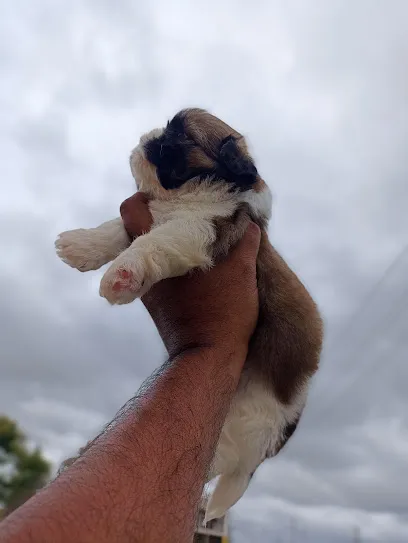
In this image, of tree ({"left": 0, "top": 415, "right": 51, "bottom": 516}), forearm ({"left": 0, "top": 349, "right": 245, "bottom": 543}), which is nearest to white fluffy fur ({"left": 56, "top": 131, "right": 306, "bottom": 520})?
forearm ({"left": 0, "top": 349, "right": 245, "bottom": 543})

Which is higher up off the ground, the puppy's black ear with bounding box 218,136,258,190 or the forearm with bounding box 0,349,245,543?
the puppy's black ear with bounding box 218,136,258,190

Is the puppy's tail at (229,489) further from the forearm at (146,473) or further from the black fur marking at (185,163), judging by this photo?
the black fur marking at (185,163)

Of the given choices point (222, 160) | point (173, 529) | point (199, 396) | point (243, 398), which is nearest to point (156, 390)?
point (199, 396)

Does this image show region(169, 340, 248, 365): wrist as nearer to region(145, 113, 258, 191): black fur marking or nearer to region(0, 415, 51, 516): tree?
region(145, 113, 258, 191): black fur marking

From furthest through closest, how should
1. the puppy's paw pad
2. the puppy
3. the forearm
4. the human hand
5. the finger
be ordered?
the finger < the puppy < the human hand < the puppy's paw pad < the forearm

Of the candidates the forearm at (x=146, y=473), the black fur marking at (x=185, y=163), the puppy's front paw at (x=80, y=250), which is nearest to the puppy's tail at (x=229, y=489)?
the forearm at (x=146, y=473)

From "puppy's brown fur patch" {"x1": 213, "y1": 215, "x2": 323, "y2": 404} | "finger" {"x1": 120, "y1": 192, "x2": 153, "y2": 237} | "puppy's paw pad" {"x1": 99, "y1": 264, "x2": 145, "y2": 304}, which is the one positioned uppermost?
"finger" {"x1": 120, "y1": 192, "x2": 153, "y2": 237}

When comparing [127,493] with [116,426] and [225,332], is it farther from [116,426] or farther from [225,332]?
[225,332]

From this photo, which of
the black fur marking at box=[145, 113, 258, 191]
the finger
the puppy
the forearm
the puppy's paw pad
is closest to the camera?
the forearm
